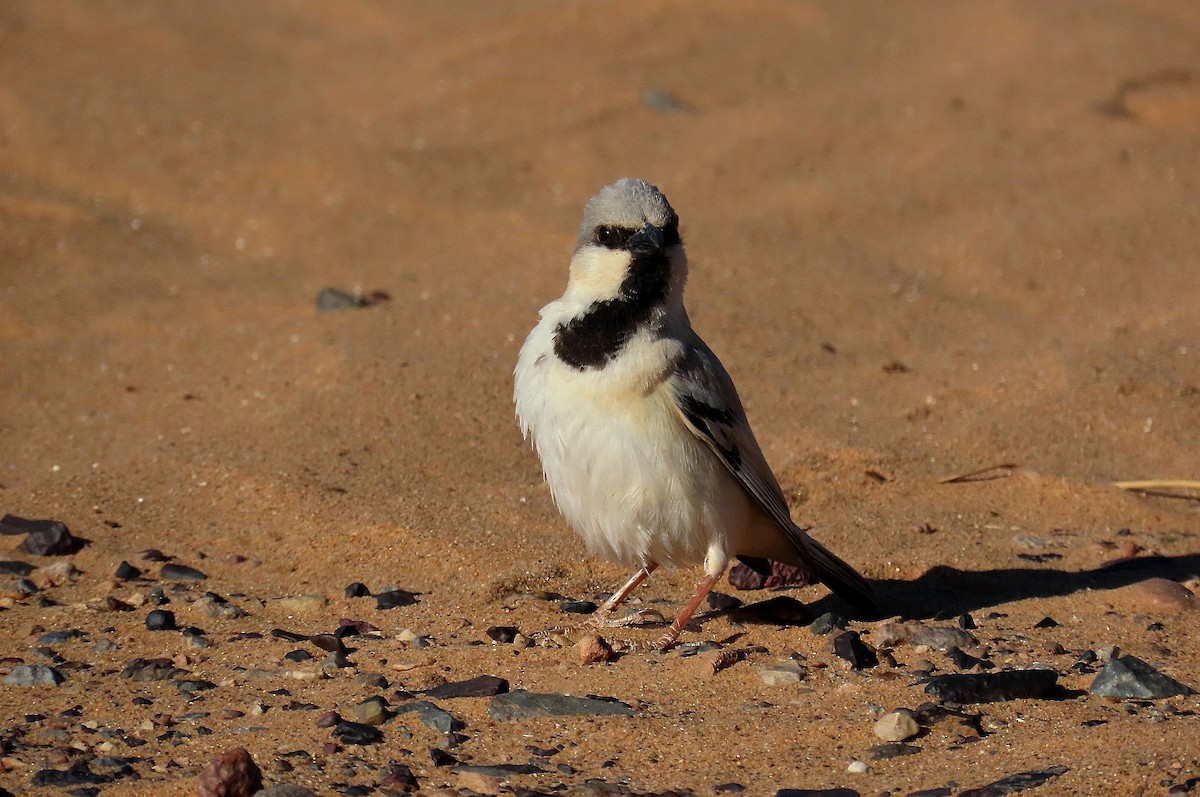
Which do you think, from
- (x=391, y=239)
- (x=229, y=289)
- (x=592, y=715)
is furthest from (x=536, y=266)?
(x=592, y=715)

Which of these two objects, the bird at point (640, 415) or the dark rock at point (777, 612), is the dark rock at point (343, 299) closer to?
the bird at point (640, 415)

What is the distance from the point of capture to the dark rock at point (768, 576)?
5297 mm

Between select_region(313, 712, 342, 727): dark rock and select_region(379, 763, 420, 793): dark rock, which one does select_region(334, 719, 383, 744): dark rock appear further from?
select_region(379, 763, 420, 793): dark rock

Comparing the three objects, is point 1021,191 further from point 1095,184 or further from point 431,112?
point 431,112

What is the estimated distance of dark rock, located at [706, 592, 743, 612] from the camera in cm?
504

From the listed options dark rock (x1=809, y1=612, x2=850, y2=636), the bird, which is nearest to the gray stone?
dark rock (x1=809, y1=612, x2=850, y2=636)

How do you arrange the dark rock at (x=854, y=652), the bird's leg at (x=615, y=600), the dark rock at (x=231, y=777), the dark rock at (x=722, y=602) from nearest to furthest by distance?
the dark rock at (x=231, y=777) < the dark rock at (x=854, y=652) < the bird's leg at (x=615, y=600) < the dark rock at (x=722, y=602)

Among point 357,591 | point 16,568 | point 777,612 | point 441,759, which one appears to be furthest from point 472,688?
point 16,568

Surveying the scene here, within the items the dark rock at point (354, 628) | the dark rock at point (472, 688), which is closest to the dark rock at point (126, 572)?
the dark rock at point (354, 628)

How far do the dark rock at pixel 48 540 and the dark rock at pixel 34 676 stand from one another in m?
0.98

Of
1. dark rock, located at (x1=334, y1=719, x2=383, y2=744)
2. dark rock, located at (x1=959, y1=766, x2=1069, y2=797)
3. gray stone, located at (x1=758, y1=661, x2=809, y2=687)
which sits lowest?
dark rock, located at (x1=959, y1=766, x2=1069, y2=797)

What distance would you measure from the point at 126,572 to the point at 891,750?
2792mm

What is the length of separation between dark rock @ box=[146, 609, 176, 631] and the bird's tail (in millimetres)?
2146

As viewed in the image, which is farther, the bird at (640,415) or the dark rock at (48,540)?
the dark rock at (48,540)
